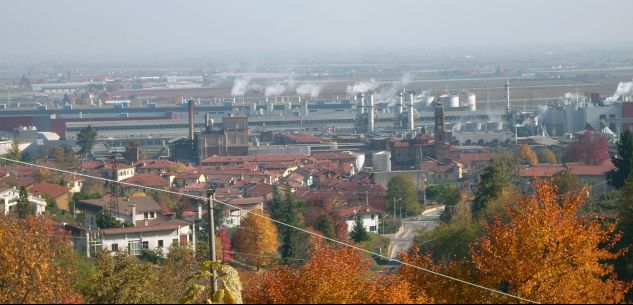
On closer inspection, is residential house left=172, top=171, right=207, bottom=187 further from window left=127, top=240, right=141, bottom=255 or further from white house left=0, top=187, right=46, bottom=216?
window left=127, top=240, right=141, bottom=255

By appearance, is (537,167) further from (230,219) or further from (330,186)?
(230,219)

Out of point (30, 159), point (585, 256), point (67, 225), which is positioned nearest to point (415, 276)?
point (585, 256)

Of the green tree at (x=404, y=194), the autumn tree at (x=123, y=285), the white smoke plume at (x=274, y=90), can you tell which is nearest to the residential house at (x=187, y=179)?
the green tree at (x=404, y=194)

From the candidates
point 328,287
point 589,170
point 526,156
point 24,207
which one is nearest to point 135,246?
point 24,207

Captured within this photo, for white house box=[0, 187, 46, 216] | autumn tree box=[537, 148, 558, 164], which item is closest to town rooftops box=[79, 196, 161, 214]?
white house box=[0, 187, 46, 216]

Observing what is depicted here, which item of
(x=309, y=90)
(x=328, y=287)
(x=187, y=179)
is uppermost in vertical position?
(x=328, y=287)

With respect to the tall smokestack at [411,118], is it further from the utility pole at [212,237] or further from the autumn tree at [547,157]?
the utility pole at [212,237]

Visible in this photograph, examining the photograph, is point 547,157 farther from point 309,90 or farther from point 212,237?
point 309,90
